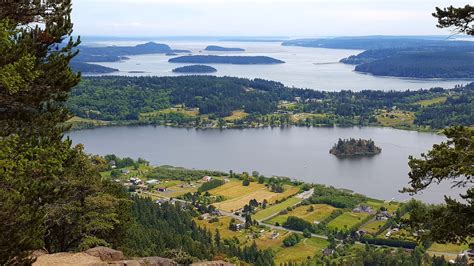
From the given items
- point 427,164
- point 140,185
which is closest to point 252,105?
point 140,185

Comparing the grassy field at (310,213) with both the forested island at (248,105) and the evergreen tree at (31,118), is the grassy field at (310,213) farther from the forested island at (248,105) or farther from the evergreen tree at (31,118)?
the forested island at (248,105)

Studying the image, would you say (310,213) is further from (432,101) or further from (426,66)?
(426,66)

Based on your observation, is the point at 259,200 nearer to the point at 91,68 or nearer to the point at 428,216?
the point at 428,216

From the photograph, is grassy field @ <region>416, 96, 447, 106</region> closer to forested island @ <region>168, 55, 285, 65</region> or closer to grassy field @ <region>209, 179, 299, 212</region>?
grassy field @ <region>209, 179, 299, 212</region>

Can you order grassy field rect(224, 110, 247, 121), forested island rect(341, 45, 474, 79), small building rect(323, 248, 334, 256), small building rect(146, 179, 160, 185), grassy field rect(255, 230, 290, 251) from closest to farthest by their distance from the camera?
1. small building rect(323, 248, 334, 256)
2. grassy field rect(255, 230, 290, 251)
3. small building rect(146, 179, 160, 185)
4. grassy field rect(224, 110, 247, 121)
5. forested island rect(341, 45, 474, 79)

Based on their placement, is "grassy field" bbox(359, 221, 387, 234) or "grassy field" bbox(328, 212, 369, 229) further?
"grassy field" bbox(328, 212, 369, 229)

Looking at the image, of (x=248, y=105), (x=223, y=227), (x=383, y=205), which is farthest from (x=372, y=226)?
(x=248, y=105)

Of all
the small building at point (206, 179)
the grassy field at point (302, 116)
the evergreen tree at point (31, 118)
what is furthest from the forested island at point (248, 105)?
the evergreen tree at point (31, 118)

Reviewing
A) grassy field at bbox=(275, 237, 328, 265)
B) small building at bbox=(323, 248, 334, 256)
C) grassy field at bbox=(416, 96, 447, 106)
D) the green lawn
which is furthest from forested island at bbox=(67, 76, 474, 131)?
small building at bbox=(323, 248, 334, 256)
